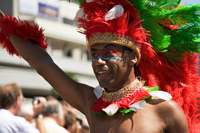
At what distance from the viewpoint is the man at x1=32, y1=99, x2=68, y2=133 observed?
3967mm

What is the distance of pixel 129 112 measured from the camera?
7.26 feet

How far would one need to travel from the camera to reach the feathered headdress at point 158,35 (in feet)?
7.32

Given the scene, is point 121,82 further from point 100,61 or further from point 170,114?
point 170,114

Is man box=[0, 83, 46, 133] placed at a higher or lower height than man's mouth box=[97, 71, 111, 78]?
lower

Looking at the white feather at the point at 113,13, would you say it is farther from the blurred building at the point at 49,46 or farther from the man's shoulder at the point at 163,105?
the blurred building at the point at 49,46

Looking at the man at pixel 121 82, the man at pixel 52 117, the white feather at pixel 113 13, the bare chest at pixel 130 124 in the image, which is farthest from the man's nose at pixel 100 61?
the man at pixel 52 117

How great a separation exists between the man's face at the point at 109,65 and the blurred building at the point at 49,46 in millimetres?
13548

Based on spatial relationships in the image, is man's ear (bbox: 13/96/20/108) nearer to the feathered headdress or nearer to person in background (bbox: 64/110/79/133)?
person in background (bbox: 64/110/79/133)

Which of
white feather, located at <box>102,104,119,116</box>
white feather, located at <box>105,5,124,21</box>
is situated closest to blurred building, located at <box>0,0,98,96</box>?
white feather, located at <box>105,5,124,21</box>

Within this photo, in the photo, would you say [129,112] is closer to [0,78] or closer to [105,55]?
[105,55]

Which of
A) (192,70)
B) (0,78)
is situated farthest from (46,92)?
(192,70)

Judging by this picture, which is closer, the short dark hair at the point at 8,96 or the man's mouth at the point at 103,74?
the man's mouth at the point at 103,74

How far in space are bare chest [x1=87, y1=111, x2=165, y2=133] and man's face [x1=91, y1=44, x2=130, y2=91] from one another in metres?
0.25

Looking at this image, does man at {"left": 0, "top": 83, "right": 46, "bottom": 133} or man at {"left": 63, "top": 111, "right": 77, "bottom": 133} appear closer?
man at {"left": 0, "top": 83, "right": 46, "bottom": 133}
